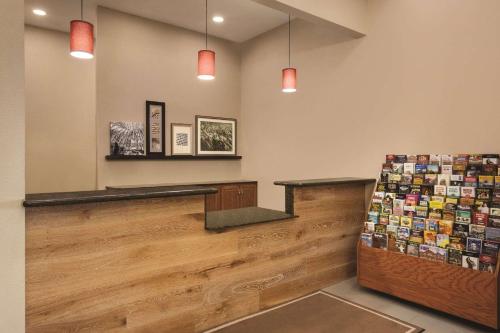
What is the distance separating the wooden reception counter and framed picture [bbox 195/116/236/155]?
258cm

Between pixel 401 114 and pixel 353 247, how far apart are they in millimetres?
1560

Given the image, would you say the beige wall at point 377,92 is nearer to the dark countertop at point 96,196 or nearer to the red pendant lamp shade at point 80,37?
the dark countertop at point 96,196

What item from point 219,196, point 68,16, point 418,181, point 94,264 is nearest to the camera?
point 94,264

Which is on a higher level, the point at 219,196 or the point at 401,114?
the point at 401,114

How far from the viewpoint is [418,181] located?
127 inches

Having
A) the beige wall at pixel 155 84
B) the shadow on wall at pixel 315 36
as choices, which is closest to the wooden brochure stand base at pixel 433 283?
the shadow on wall at pixel 315 36

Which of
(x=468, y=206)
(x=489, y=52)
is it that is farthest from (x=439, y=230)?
(x=489, y=52)

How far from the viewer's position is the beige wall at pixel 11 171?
177 centimetres

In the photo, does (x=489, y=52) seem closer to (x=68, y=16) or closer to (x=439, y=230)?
(x=439, y=230)

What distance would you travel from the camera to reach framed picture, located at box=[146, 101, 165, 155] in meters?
4.89

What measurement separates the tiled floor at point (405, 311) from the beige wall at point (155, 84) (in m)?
3.01

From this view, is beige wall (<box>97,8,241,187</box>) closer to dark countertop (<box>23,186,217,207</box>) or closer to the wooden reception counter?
the wooden reception counter

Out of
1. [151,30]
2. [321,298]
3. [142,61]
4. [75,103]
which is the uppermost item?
[151,30]

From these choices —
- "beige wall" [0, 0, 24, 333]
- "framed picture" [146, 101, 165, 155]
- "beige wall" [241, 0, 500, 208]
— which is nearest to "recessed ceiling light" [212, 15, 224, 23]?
"beige wall" [241, 0, 500, 208]
